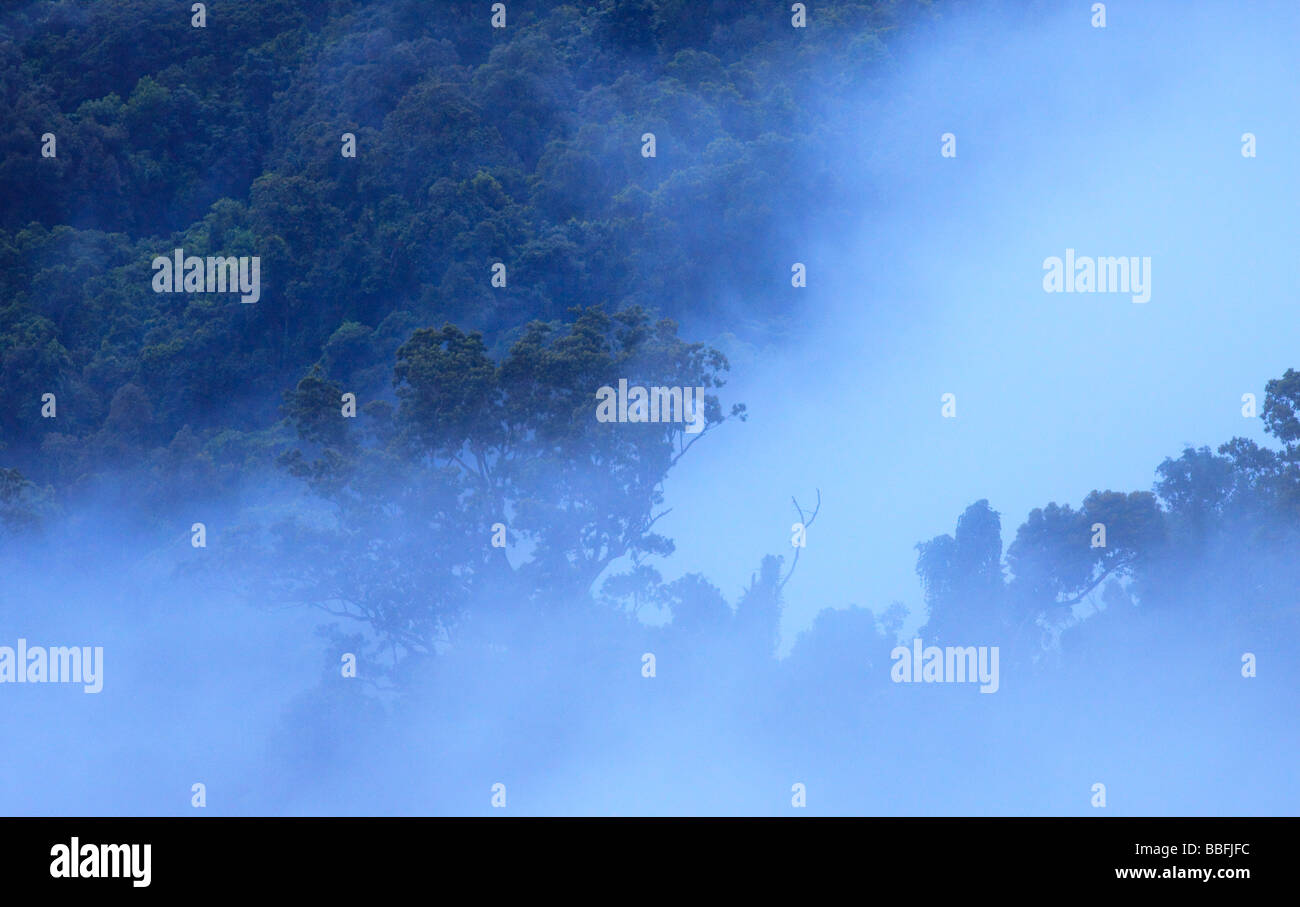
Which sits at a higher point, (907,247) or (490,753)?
(907,247)

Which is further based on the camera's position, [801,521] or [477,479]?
[801,521]

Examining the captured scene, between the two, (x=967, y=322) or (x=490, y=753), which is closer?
(x=490, y=753)

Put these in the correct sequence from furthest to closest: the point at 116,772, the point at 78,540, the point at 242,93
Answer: the point at 242,93
the point at 78,540
the point at 116,772

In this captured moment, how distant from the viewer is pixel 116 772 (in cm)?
1730

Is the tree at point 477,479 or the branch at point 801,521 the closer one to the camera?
the tree at point 477,479

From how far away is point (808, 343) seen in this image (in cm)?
2325

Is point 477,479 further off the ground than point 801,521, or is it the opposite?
point 477,479

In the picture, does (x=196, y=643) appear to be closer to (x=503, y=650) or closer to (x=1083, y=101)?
(x=503, y=650)

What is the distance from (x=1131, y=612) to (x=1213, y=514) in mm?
1511

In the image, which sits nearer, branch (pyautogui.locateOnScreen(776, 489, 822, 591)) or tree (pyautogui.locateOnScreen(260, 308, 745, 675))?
tree (pyautogui.locateOnScreen(260, 308, 745, 675))
